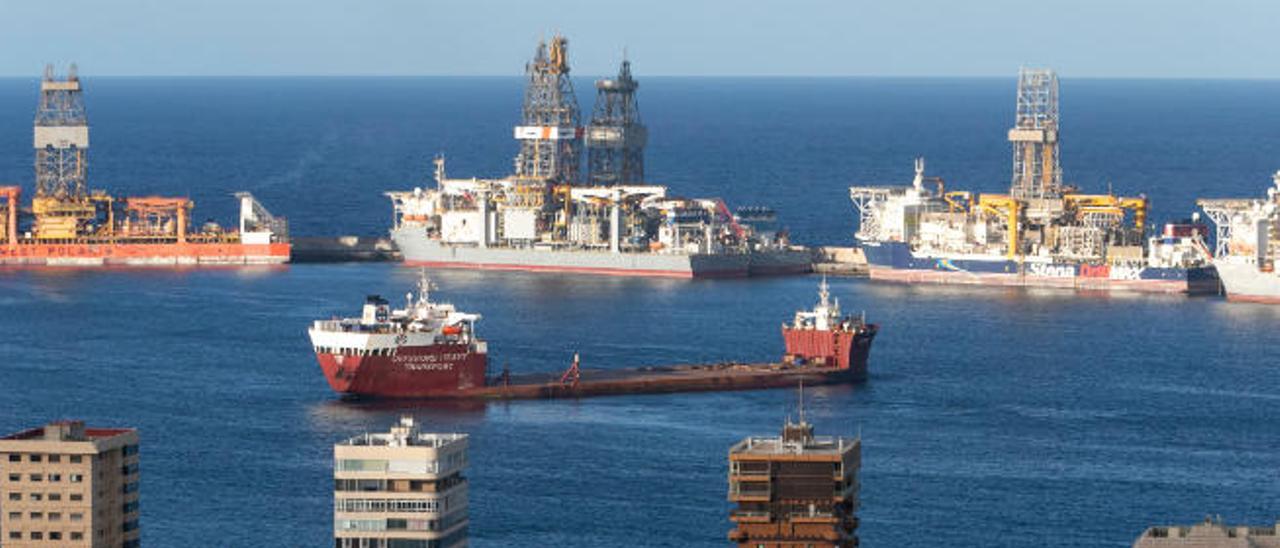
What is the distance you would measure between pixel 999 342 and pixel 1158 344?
20.8ft

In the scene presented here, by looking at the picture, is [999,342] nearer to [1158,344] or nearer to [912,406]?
[1158,344]

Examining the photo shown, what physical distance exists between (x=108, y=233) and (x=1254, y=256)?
188 ft

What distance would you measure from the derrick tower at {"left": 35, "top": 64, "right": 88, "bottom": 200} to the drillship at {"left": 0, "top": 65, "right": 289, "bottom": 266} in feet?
0.24

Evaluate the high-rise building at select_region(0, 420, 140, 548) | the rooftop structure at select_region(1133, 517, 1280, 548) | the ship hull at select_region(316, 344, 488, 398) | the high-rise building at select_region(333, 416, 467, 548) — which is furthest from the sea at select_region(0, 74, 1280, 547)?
the rooftop structure at select_region(1133, 517, 1280, 548)

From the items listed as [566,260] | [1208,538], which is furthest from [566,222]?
[1208,538]

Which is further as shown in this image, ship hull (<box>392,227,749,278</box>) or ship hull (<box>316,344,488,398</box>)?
ship hull (<box>392,227,749,278</box>)

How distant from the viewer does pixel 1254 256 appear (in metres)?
159

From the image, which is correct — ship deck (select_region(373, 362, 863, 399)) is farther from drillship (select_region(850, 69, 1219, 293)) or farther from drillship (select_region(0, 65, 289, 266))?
drillship (select_region(0, 65, 289, 266))

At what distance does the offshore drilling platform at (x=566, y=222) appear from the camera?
6841 inches

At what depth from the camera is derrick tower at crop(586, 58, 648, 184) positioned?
18600 centimetres

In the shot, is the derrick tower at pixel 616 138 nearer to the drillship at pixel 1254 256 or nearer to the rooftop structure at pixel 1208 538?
the drillship at pixel 1254 256

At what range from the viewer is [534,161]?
184 m

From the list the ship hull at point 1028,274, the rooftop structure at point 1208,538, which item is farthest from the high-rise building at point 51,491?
the ship hull at point 1028,274

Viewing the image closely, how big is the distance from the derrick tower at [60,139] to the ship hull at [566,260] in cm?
1660
